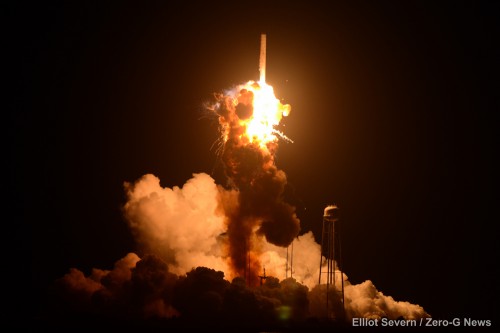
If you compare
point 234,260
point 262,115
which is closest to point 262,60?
point 262,115

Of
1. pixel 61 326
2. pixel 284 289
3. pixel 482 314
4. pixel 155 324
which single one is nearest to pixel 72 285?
pixel 61 326

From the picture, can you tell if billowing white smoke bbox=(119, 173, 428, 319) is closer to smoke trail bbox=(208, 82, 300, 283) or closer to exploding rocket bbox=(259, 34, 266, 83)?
smoke trail bbox=(208, 82, 300, 283)

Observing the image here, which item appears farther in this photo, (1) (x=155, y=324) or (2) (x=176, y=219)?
(2) (x=176, y=219)

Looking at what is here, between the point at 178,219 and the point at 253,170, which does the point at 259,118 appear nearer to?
the point at 253,170

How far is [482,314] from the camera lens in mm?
102188

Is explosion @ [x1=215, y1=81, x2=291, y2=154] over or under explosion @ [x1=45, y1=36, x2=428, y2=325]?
over

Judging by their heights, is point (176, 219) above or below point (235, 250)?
above

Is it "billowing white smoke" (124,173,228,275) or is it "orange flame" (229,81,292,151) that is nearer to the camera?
"orange flame" (229,81,292,151)

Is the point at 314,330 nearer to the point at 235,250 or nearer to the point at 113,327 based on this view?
the point at 235,250

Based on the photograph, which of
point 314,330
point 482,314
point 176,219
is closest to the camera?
point 314,330

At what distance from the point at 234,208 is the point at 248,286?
9.30 m

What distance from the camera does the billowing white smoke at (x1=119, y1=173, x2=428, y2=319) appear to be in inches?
3593

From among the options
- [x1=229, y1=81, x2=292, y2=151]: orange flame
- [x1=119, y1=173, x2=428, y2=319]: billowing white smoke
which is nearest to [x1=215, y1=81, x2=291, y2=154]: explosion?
[x1=229, y1=81, x2=292, y2=151]: orange flame

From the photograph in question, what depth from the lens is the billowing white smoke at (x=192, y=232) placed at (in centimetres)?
9125
